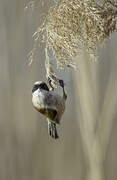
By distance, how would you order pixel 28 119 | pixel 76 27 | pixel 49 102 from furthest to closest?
1. pixel 28 119
2. pixel 76 27
3. pixel 49 102

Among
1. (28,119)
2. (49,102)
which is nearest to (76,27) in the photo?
(49,102)

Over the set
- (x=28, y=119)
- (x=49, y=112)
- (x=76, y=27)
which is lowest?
(x=28, y=119)

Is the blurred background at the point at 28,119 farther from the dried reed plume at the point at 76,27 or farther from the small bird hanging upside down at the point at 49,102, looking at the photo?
the small bird hanging upside down at the point at 49,102

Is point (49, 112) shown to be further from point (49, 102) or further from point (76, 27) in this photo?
point (76, 27)

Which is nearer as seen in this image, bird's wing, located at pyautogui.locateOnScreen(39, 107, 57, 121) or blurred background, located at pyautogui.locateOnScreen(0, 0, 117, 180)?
bird's wing, located at pyautogui.locateOnScreen(39, 107, 57, 121)

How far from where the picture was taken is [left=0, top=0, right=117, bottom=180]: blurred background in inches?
65.7

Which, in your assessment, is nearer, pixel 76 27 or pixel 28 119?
pixel 76 27

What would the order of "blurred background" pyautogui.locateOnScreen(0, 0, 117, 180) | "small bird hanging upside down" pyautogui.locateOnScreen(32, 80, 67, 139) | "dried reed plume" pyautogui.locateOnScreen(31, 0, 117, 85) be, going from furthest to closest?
"blurred background" pyautogui.locateOnScreen(0, 0, 117, 180) → "dried reed plume" pyautogui.locateOnScreen(31, 0, 117, 85) → "small bird hanging upside down" pyautogui.locateOnScreen(32, 80, 67, 139)

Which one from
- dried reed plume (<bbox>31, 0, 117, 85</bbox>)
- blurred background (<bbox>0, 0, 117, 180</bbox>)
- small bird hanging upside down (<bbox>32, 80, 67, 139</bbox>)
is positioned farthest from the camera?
blurred background (<bbox>0, 0, 117, 180</bbox>)

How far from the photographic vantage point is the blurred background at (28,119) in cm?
167

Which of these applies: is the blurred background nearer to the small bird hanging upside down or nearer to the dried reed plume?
the dried reed plume

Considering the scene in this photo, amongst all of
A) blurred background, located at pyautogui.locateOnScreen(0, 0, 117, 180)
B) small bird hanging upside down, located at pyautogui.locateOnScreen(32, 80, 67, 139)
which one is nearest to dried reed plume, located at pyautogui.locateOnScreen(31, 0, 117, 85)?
small bird hanging upside down, located at pyautogui.locateOnScreen(32, 80, 67, 139)

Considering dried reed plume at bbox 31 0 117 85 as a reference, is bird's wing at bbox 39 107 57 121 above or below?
below

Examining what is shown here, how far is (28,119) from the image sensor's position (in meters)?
1.76
